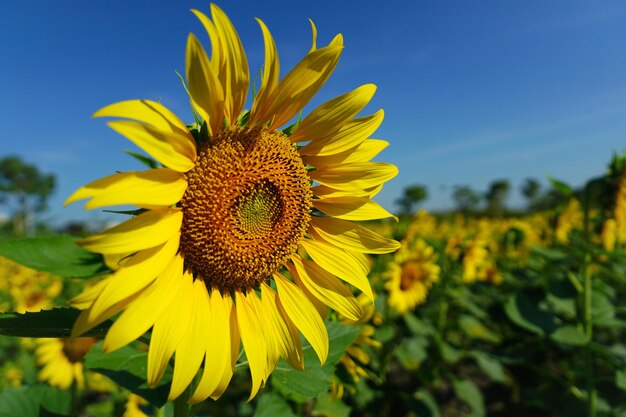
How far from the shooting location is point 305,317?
1.33m

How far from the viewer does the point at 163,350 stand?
1012mm

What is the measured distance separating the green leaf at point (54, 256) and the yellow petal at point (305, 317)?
1.70 feet

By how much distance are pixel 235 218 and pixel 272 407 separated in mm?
804

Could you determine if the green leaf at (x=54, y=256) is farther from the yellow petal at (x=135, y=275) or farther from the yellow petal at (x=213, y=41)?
the yellow petal at (x=213, y=41)

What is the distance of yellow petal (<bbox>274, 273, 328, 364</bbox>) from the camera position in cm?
130

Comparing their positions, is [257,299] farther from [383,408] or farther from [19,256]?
[383,408]

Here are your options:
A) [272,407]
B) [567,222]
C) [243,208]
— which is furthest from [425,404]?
[567,222]

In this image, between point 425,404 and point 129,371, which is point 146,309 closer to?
point 129,371

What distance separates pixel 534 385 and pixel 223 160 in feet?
20.9

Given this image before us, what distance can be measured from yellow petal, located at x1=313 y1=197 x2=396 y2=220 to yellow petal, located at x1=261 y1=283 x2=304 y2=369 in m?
0.33

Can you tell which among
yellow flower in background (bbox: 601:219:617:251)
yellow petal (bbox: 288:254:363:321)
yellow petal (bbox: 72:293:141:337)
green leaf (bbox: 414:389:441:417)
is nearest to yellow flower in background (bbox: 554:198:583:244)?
yellow flower in background (bbox: 601:219:617:251)

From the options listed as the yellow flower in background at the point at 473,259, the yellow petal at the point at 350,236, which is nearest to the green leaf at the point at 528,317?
the yellow flower in background at the point at 473,259

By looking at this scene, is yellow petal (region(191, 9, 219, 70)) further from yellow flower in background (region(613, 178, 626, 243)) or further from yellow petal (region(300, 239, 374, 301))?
yellow flower in background (region(613, 178, 626, 243))

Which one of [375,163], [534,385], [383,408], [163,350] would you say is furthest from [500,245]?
[163,350]
